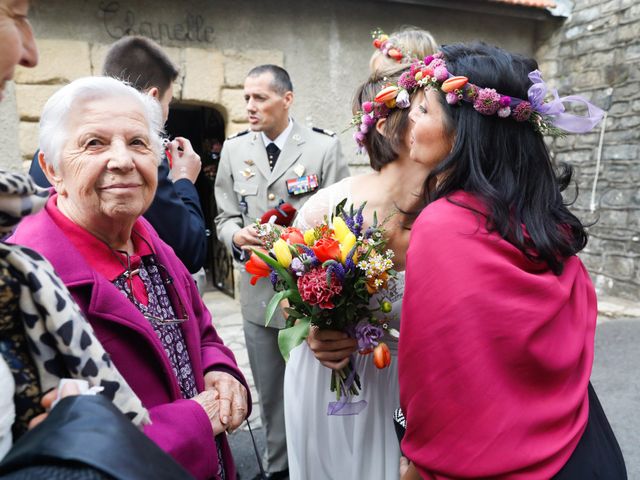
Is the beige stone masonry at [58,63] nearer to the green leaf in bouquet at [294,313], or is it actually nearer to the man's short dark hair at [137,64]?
the man's short dark hair at [137,64]

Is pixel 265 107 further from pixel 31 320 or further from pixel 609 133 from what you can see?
pixel 609 133

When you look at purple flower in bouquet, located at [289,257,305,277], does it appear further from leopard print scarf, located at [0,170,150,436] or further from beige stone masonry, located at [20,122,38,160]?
beige stone masonry, located at [20,122,38,160]

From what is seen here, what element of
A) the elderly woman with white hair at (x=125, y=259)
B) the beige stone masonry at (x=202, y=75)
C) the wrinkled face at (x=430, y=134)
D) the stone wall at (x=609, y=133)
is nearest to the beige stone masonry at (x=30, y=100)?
the beige stone masonry at (x=202, y=75)

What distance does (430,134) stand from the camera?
156 cm

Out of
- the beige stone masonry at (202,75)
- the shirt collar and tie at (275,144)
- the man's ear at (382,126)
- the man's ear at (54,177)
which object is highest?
the beige stone masonry at (202,75)

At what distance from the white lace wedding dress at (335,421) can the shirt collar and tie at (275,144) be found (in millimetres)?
1190

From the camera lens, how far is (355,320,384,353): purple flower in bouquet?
1823 mm

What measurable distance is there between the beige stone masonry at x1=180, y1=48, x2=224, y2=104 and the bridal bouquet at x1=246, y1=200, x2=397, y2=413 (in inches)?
149

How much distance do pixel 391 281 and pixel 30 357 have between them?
1.32 metres

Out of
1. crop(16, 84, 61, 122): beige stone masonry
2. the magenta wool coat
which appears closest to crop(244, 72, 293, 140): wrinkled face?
the magenta wool coat

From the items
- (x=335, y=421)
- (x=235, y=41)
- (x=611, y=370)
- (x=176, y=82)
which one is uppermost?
(x=235, y=41)

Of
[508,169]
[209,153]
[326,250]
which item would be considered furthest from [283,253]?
[209,153]

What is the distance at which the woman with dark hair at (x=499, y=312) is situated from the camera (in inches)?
47.7

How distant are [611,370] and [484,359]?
3.89 metres
